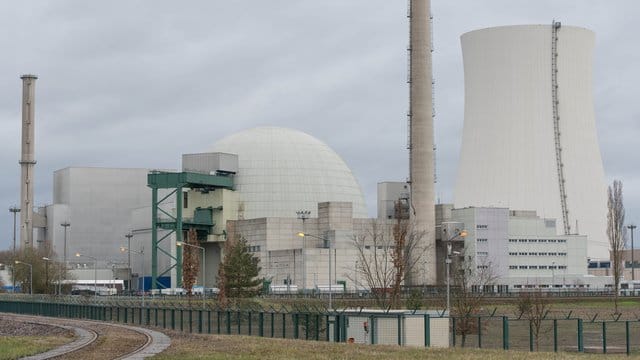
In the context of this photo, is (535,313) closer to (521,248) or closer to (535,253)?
(521,248)

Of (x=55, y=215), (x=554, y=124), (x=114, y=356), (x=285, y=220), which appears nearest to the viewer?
(x=114, y=356)

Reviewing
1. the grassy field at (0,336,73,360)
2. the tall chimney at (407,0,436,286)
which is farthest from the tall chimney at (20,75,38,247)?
the grassy field at (0,336,73,360)

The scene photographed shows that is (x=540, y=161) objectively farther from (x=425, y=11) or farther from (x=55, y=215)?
(x=55, y=215)

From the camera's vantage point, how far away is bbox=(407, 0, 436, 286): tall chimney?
127062 millimetres

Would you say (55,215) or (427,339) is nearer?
(427,339)

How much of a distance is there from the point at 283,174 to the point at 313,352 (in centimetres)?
12046

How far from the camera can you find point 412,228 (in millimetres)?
130375

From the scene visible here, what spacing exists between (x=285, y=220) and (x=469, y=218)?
23.8 meters

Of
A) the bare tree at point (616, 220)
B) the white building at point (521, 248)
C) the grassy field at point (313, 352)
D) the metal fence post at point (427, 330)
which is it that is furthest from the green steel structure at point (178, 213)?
the metal fence post at point (427, 330)

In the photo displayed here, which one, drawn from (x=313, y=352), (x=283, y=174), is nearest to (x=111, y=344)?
(x=313, y=352)

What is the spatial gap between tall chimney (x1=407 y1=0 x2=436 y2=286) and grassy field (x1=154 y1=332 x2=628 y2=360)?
87507mm

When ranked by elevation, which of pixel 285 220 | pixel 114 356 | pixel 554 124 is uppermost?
pixel 554 124

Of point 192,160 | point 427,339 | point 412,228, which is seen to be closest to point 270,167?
point 192,160

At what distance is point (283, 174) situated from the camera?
156m
